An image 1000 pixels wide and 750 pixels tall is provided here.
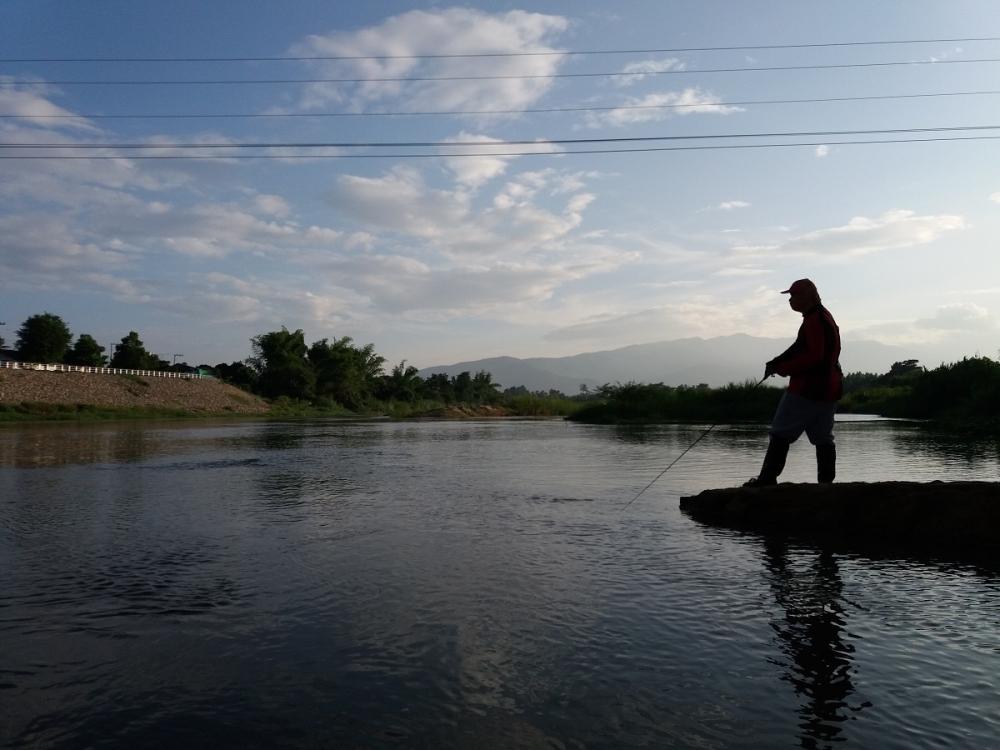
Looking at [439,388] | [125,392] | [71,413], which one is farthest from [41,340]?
[439,388]

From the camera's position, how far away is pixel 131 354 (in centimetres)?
9594

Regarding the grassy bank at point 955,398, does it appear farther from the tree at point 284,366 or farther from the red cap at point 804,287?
the tree at point 284,366

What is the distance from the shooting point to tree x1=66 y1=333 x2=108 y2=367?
90500mm

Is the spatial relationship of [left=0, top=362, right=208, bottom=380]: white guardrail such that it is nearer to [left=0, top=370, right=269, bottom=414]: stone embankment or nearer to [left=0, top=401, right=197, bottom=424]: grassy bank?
[left=0, top=370, right=269, bottom=414]: stone embankment

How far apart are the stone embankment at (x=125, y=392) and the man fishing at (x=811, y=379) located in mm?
59234

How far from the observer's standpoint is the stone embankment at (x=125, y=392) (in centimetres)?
5822

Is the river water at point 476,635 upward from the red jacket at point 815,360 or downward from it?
downward

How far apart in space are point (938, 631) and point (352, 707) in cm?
303

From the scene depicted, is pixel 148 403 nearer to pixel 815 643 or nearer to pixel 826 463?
pixel 826 463

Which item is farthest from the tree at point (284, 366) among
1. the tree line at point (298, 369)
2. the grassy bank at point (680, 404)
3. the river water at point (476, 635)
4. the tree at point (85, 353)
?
the river water at point (476, 635)

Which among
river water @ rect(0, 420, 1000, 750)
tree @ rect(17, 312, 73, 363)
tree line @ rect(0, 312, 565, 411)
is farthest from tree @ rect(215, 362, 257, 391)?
river water @ rect(0, 420, 1000, 750)

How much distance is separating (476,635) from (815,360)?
201 inches

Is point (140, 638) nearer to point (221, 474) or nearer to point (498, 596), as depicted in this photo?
point (498, 596)

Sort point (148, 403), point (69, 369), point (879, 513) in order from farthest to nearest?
point (69, 369)
point (148, 403)
point (879, 513)
